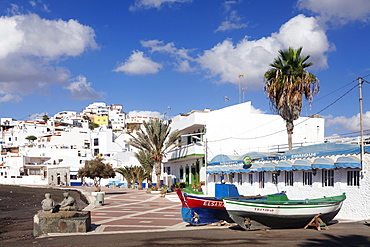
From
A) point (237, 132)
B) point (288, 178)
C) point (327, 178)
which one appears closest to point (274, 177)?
point (288, 178)

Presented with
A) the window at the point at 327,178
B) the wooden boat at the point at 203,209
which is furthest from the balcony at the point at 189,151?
the wooden boat at the point at 203,209

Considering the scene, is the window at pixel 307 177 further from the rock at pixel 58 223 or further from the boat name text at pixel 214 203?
the rock at pixel 58 223

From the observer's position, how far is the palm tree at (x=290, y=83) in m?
27.2

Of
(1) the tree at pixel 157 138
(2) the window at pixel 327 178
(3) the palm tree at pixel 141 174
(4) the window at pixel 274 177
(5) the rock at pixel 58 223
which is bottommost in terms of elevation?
(3) the palm tree at pixel 141 174

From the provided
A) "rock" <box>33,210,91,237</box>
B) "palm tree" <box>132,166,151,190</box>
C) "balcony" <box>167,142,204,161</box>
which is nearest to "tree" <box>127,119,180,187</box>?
"balcony" <box>167,142,204,161</box>

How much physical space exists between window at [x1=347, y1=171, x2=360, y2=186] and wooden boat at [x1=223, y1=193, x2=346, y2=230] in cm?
407

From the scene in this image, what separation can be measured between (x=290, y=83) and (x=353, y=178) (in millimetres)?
9252

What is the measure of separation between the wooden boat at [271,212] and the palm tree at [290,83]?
12.2 meters

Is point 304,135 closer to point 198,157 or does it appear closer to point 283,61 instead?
point 198,157

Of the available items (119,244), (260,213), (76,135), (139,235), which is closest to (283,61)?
(260,213)

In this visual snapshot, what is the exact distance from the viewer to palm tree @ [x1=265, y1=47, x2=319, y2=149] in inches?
1069

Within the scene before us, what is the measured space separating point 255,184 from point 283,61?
8676 mm

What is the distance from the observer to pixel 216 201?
17344 millimetres

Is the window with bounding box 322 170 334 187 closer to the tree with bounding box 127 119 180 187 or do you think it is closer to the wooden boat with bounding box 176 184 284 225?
the wooden boat with bounding box 176 184 284 225
